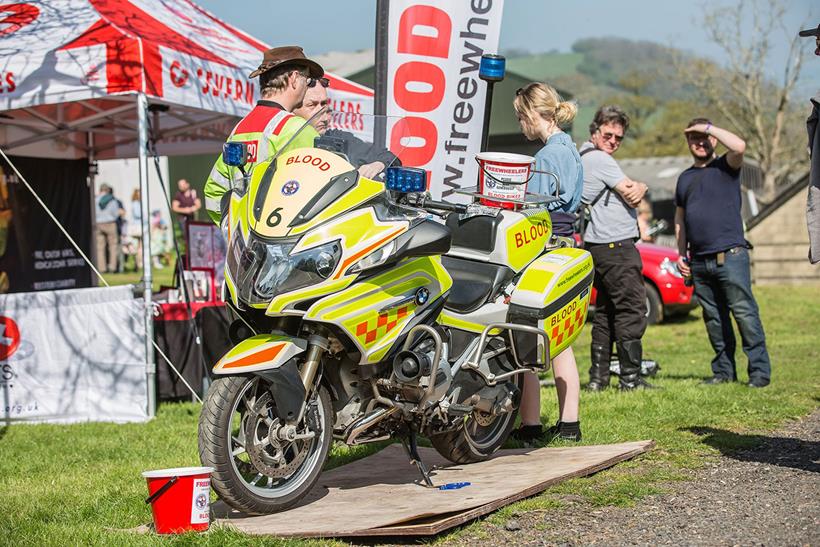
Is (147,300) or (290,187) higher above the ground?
(290,187)

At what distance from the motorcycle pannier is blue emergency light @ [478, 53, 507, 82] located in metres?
1.79

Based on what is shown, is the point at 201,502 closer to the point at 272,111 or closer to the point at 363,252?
the point at 363,252

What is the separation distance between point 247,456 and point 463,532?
96 centimetres

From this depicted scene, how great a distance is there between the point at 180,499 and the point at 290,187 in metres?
1.38

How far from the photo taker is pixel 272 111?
18.6 feet

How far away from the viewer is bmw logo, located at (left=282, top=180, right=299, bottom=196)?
4.50 m

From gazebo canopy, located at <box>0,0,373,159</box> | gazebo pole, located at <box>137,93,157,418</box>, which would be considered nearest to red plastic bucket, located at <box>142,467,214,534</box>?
gazebo pole, located at <box>137,93,157,418</box>

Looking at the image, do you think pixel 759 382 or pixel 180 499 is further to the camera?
pixel 759 382

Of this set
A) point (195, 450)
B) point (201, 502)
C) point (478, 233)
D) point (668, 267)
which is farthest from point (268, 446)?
point (668, 267)

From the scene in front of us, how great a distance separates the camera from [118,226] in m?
27.5

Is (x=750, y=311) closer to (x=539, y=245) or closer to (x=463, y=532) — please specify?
(x=539, y=245)

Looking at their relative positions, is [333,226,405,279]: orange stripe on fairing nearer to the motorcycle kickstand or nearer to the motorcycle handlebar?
the motorcycle handlebar

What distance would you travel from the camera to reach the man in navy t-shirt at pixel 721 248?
8.54 meters

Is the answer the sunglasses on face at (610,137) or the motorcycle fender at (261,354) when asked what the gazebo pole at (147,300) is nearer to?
the sunglasses on face at (610,137)
